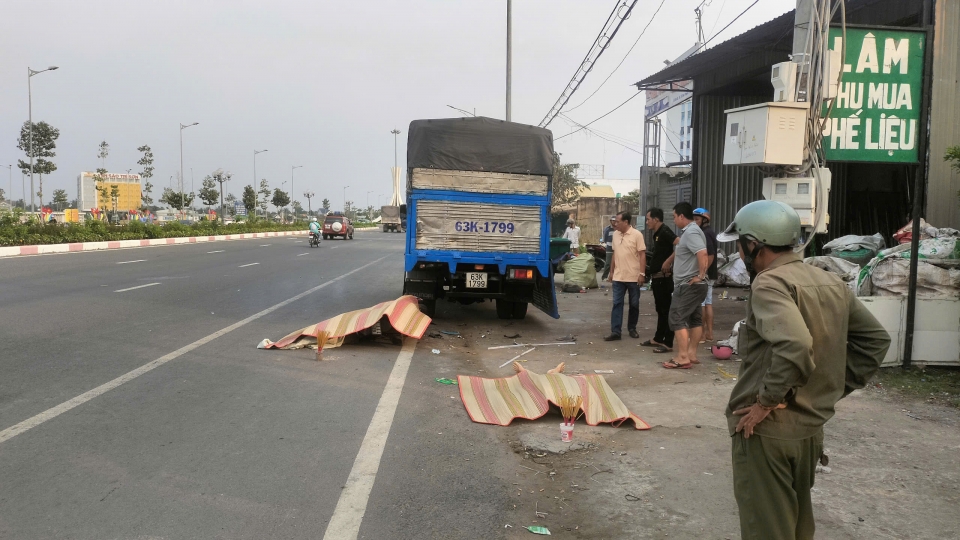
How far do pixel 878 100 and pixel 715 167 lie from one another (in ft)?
35.5

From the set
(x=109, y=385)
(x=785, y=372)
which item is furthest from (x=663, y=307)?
(x=785, y=372)

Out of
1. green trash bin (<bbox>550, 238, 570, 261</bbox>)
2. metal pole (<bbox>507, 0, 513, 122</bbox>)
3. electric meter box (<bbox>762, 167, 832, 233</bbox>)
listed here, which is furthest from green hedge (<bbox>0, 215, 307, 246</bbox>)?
electric meter box (<bbox>762, 167, 832, 233</bbox>)

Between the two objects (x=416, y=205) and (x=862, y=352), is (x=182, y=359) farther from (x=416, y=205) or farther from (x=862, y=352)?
(x=862, y=352)

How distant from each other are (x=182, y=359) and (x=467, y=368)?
302cm

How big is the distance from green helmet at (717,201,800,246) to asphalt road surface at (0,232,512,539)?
2.02 m

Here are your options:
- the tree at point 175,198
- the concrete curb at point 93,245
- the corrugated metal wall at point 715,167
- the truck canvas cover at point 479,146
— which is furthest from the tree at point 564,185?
the tree at point 175,198

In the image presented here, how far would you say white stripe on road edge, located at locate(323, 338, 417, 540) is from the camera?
12.2ft

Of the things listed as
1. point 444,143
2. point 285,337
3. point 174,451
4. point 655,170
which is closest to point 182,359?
point 285,337

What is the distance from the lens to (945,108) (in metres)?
10.4

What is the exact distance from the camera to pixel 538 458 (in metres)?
4.98

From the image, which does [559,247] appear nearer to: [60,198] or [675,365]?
[675,365]

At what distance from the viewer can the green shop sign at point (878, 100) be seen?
7953 millimetres

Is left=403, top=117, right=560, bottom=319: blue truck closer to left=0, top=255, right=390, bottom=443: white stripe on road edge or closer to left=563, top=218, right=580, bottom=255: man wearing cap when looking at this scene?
left=0, top=255, right=390, bottom=443: white stripe on road edge

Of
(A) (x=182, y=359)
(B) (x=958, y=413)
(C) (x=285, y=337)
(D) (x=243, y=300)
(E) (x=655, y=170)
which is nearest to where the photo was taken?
(B) (x=958, y=413)
